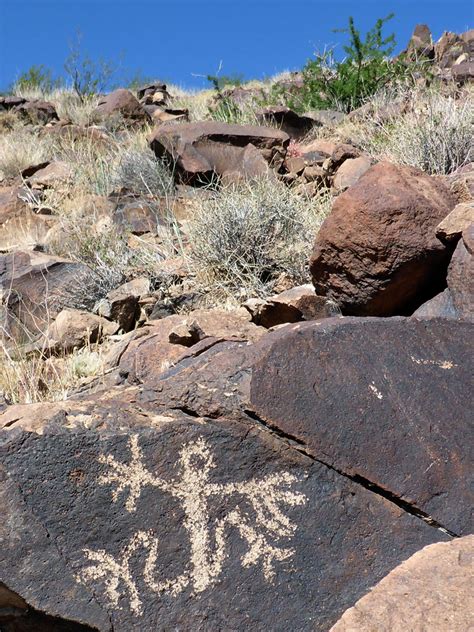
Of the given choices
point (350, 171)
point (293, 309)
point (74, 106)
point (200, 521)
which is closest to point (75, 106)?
point (74, 106)

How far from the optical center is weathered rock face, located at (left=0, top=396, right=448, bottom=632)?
2.11 meters

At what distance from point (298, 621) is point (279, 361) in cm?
70

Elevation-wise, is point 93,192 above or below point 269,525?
above

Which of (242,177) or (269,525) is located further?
(242,177)

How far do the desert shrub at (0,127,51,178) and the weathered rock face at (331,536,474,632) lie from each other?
801cm

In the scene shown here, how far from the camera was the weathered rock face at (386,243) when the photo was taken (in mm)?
3619

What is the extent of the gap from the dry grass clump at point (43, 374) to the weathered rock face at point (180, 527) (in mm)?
1308

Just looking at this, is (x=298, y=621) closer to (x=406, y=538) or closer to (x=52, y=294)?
(x=406, y=538)

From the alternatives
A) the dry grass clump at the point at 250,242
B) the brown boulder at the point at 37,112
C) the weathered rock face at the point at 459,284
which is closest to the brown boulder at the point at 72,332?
the dry grass clump at the point at 250,242

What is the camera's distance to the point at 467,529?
2215mm

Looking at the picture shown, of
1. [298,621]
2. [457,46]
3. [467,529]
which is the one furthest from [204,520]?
[457,46]

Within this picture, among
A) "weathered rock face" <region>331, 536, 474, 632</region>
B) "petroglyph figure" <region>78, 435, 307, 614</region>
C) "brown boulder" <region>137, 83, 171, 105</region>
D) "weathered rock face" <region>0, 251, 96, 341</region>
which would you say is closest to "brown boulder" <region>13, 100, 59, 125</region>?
"brown boulder" <region>137, 83, 171, 105</region>

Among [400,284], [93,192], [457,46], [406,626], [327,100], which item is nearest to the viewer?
[406,626]

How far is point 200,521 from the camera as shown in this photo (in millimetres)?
2188
